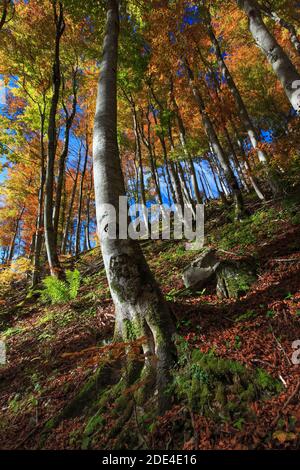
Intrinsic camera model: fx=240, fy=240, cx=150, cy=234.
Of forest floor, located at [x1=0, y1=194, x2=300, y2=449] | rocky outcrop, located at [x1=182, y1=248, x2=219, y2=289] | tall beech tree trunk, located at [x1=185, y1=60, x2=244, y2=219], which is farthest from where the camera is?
tall beech tree trunk, located at [x1=185, y1=60, x2=244, y2=219]

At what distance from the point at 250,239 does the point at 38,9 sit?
11.7 metres

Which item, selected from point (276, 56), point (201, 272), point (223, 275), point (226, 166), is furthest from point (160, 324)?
point (226, 166)

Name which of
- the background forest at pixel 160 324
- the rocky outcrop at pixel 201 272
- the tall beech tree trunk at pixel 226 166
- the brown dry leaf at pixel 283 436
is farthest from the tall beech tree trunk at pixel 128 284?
the tall beech tree trunk at pixel 226 166

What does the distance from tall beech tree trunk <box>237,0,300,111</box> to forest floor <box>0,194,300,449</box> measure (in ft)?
8.29

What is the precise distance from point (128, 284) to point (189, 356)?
1.00m

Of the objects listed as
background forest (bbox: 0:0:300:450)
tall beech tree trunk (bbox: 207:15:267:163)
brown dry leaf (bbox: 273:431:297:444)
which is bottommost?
brown dry leaf (bbox: 273:431:297:444)

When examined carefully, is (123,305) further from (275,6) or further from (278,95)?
(278,95)

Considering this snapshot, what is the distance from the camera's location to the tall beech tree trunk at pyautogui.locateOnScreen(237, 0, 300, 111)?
3.66 metres

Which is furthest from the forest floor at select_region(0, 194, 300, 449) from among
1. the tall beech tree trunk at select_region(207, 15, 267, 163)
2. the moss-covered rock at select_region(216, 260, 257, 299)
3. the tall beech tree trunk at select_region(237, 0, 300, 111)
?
the tall beech tree trunk at select_region(207, 15, 267, 163)

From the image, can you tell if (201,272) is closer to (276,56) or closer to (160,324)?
(160,324)

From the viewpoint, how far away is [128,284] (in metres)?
2.83

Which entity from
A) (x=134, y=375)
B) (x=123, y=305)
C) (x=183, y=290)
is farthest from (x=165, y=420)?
(x=183, y=290)

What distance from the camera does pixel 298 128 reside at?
5105 millimetres

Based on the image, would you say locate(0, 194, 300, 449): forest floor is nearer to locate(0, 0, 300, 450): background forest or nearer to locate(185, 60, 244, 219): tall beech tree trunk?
locate(0, 0, 300, 450): background forest
